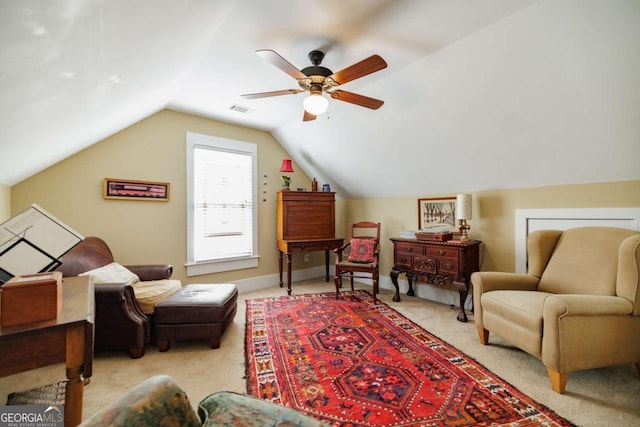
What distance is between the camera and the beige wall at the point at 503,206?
92.7 inches

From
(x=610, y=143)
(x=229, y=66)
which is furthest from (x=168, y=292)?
(x=610, y=143)

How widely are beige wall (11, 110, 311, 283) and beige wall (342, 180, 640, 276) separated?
2.59 meters

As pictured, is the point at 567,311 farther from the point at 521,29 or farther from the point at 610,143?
the point at 521,29

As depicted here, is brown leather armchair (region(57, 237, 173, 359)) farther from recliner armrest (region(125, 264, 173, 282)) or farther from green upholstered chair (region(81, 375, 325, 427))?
green upholstered chair (region(81, 375, 325, 427))

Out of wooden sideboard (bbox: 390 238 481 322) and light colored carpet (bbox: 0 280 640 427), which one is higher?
wooden sideboard (bbox: 390 238 481 322)

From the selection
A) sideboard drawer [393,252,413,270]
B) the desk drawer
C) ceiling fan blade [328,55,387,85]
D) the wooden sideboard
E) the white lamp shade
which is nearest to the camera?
ceiling fan blade [328,55,387,85]

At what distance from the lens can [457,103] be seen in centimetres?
254

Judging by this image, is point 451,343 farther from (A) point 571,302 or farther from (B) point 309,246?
(B) point 309,246

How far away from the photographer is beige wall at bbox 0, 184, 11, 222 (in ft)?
7.91

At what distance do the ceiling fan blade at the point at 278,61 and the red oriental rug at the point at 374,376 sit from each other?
2272mm

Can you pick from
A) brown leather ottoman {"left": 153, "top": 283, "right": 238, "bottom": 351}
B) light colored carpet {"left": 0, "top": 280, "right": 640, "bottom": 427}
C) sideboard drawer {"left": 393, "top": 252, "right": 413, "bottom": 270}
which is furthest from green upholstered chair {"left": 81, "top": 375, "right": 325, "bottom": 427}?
sideboard drawer {"left": 393, "top": 252, "right": 413, "bottom": 270}

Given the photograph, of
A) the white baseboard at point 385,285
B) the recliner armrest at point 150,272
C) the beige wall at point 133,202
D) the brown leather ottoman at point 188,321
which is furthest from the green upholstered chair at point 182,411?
the white baseboard at point 385,285

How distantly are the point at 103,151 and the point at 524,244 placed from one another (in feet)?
16.0

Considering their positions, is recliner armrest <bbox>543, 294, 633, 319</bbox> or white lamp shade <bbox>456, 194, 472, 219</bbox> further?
white lamp shade <bbox>456, 194, 472, 219</bbox>
